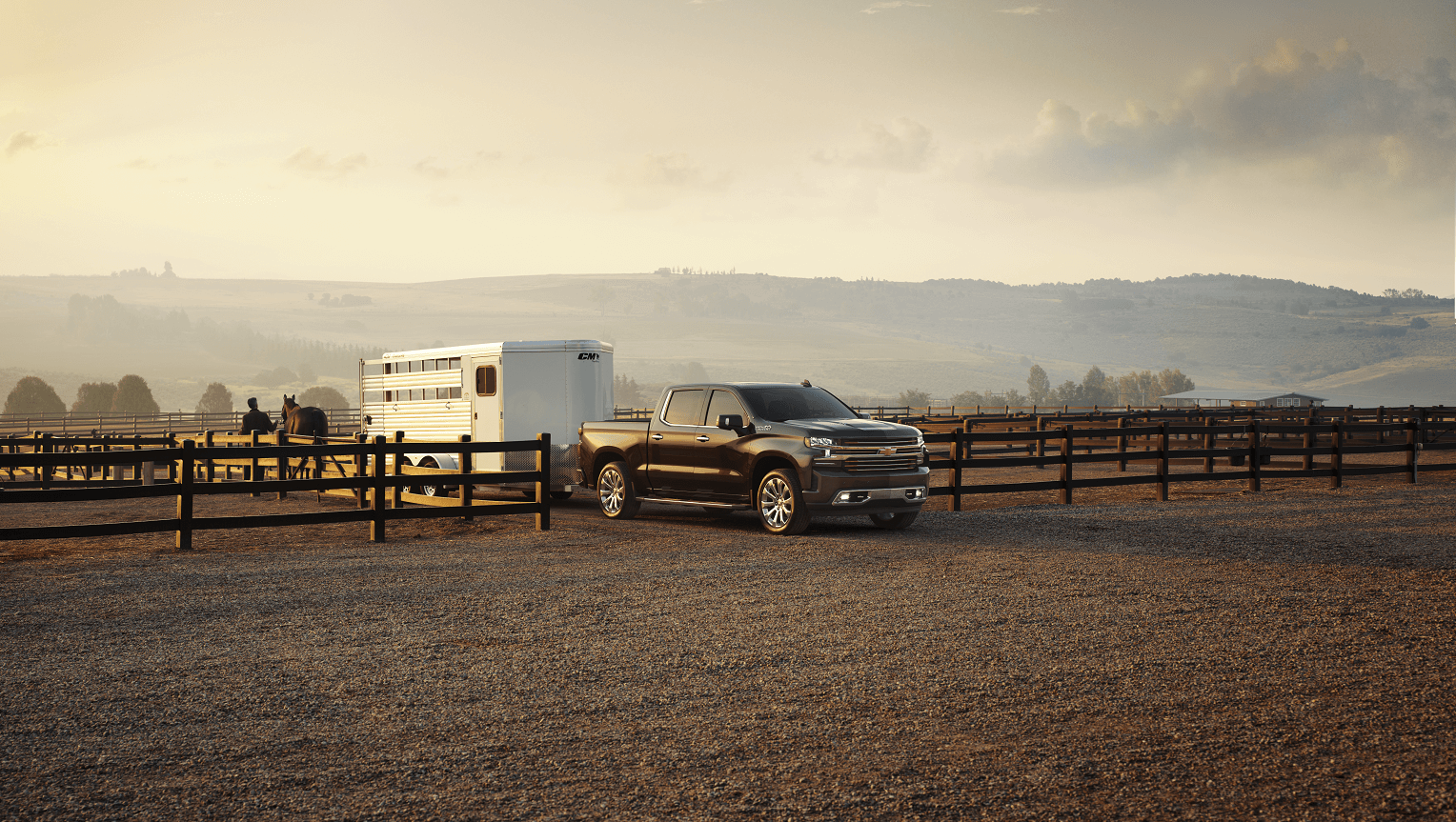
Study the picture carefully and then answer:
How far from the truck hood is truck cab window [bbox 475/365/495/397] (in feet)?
21.6

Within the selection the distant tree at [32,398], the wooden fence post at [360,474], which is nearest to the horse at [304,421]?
the wooden fence post at [360,474]

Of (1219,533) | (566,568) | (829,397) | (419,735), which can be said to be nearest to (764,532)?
(829,397)

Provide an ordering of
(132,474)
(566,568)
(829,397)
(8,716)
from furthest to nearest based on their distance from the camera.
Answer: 1. (132,474)
2. (829,397)
3. (566,568)
4. (8,716)

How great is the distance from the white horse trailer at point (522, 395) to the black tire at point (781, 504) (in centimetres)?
463

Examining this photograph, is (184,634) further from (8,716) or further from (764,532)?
(764,532)

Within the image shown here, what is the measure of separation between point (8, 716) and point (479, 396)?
43.5 ft

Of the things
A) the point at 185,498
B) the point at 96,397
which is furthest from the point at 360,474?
the point at 96,397

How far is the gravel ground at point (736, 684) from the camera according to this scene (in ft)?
15.0

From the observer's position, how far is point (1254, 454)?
19.0 metres

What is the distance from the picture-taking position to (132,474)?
1124 inches

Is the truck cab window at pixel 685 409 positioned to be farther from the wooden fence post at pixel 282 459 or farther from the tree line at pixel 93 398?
the tree line at pixel 93 398

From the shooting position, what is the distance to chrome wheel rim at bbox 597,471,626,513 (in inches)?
616

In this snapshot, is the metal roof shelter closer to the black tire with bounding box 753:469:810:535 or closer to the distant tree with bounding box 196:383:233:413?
the black tire with bounding box 753:469:810:535

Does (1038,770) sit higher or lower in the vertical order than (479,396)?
lower
